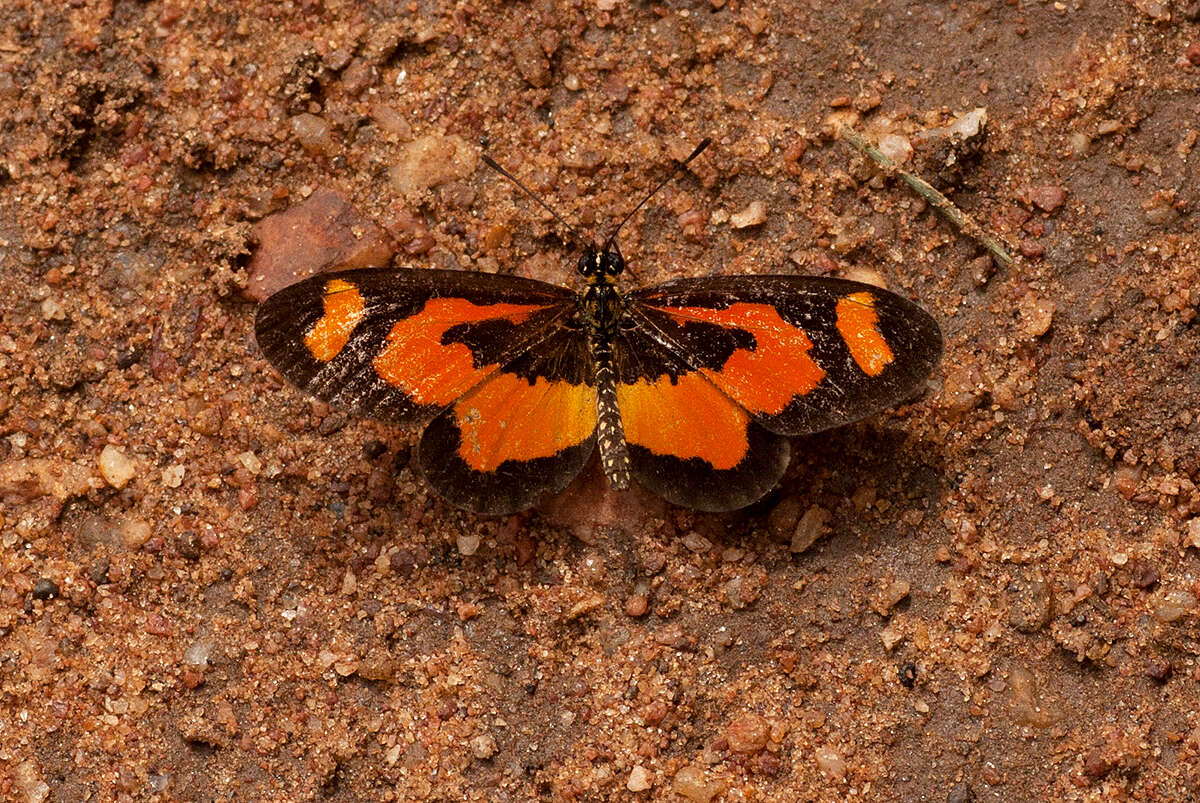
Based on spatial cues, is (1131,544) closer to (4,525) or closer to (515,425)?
(515,425)

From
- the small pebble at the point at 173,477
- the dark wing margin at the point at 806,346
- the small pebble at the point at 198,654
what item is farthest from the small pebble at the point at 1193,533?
the small pebble at the point at 173,477

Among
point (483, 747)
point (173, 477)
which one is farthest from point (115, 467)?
point (483, 747)

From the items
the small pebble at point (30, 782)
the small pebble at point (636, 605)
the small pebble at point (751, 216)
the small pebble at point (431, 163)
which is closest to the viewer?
the small pebble at point (30, 782)

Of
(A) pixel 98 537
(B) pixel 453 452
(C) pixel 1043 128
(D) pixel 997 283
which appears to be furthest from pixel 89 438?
(C) pixel 1043 128

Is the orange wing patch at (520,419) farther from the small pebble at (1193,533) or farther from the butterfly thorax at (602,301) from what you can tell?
the small pebble at (1193,533)

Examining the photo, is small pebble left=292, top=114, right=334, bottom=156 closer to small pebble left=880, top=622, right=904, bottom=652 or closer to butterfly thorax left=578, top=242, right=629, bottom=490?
butterfly thorax left=578, top=242, right=629, bottom=490
